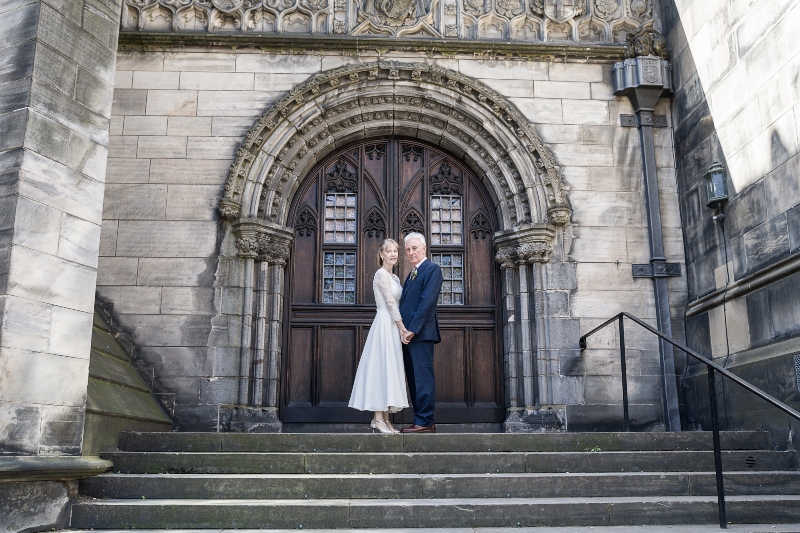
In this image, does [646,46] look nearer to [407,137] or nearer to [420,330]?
[407,137]

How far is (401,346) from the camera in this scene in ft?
21.6

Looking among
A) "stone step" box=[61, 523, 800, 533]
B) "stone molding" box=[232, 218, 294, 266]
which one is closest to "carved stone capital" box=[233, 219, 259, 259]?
"stone molding" box=[232, 218, 294, 266]

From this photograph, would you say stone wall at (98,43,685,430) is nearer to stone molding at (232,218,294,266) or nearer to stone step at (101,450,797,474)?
stone molding at (232,218,294,266)

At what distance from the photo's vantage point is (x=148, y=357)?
773 centimetres

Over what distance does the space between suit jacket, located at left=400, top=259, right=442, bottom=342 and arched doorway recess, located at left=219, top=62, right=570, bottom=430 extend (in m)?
1.88

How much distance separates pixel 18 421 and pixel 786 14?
21.5 ft

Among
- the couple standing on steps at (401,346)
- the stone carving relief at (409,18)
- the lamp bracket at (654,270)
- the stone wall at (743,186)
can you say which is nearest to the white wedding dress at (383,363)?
the couple standing on steps at (401,346)

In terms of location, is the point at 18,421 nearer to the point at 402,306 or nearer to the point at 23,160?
the point at 23,160

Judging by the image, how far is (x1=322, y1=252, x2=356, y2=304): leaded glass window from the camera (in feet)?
27.9

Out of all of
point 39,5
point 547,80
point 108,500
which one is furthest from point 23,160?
point 547,80

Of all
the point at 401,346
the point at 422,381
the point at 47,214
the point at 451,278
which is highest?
the point at 451,278

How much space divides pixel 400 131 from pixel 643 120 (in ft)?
8.92

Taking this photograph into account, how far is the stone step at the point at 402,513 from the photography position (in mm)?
4680

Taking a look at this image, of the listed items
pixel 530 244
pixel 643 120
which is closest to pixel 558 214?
pixel 530 244
